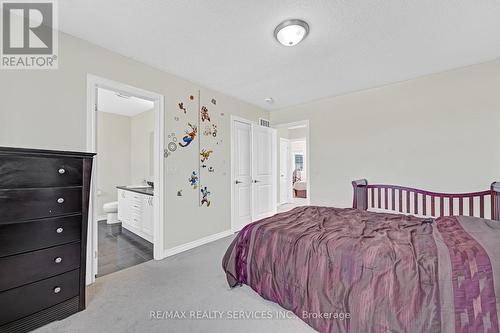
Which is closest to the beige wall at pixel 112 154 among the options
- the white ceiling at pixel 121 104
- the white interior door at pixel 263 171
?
the white ceiling at pixel 121 104

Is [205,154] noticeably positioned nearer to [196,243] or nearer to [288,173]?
[196,243]

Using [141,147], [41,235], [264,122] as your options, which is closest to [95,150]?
[41,235]

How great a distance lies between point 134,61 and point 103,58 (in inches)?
13.9

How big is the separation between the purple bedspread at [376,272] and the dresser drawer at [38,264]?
4.44 feet

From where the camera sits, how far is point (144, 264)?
2.72m

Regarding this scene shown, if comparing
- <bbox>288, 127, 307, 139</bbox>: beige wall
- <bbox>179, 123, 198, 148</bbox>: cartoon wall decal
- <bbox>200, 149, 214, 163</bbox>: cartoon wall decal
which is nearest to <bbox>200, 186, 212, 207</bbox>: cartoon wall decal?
<bbox>200, 149, 214, 163</bbox>: cartoon wall decal

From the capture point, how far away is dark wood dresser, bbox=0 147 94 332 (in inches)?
58.0

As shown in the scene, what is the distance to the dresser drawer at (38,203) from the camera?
1479mm

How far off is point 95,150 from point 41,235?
98cm

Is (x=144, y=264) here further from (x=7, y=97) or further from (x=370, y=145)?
(x=370, y=145)

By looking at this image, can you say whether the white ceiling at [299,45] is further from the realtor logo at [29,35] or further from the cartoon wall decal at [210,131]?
the cartoon wall decal at [210,131]

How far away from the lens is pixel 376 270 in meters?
1.43

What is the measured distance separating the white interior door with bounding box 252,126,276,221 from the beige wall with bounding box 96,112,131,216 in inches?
130

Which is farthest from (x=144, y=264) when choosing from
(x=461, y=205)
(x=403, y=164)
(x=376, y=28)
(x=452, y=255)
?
(x=461, y=205)
